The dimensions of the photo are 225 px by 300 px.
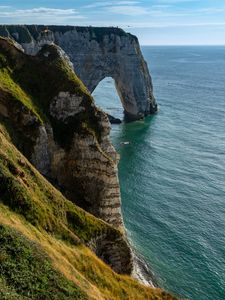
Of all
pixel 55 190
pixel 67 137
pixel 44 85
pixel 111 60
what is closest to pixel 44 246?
Result: pixel 55 190

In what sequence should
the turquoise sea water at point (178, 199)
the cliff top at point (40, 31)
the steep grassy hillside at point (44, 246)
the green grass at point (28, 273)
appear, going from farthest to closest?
the cliff top at point (40, 31) → the turquoise sea water at point (178, 199) → the steep grassy hillside at point (44, 246) → the green grass at point (28, 273)

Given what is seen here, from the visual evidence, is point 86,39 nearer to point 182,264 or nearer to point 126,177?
point 126,177

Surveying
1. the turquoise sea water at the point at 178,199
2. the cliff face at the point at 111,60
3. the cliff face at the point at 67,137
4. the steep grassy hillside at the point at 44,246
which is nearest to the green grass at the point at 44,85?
the cliff face at the point at 67,137

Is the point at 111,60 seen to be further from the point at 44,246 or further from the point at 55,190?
the point at 44,246

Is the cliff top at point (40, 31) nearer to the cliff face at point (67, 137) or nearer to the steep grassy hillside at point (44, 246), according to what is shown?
the cliff face at point (67, 137)

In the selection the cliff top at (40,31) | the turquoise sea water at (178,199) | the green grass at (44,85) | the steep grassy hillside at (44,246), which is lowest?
the turquoise sea water at (178,199)

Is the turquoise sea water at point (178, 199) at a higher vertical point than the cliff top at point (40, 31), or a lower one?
lower

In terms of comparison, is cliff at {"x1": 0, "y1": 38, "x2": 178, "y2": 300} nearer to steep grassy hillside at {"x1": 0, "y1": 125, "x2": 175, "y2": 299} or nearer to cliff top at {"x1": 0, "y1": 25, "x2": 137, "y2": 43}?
steep grassy hillside at {"x1": 0, "y1": 125, "x2": 175, "y2": 299}

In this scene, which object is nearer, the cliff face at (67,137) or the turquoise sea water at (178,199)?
the cliff face at (67,137)
